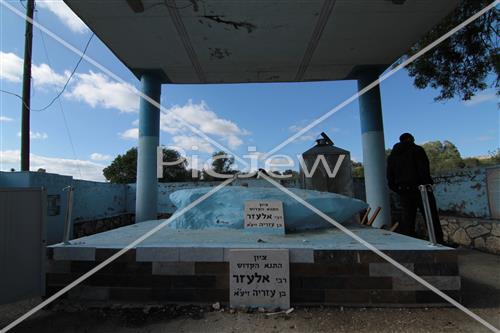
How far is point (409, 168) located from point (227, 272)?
282 centimetres

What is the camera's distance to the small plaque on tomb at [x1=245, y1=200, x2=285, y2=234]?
3342 millimetres

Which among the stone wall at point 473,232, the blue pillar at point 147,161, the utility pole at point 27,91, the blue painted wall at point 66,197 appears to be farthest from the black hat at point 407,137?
the utility pole at point 27,91

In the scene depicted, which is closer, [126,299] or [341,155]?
[126,299]

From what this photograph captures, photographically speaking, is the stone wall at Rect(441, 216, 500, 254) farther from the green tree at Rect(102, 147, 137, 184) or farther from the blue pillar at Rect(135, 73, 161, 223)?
the green tree at Rect(102, 147, 137, 184)

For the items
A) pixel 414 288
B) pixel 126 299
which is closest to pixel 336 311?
pixel 414 288

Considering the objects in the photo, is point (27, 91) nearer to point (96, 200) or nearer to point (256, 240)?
point (96, 200)

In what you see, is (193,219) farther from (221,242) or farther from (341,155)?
(341,155)

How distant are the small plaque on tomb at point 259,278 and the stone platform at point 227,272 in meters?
0.06

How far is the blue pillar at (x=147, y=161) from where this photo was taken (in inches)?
258

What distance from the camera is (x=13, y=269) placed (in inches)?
98.0

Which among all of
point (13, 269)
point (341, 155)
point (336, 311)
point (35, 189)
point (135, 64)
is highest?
point (135, 64)

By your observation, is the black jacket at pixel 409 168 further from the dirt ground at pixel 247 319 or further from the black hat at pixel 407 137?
the dirt ground at pixel 247 319

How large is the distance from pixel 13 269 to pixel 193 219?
174cm

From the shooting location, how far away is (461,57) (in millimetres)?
6699
